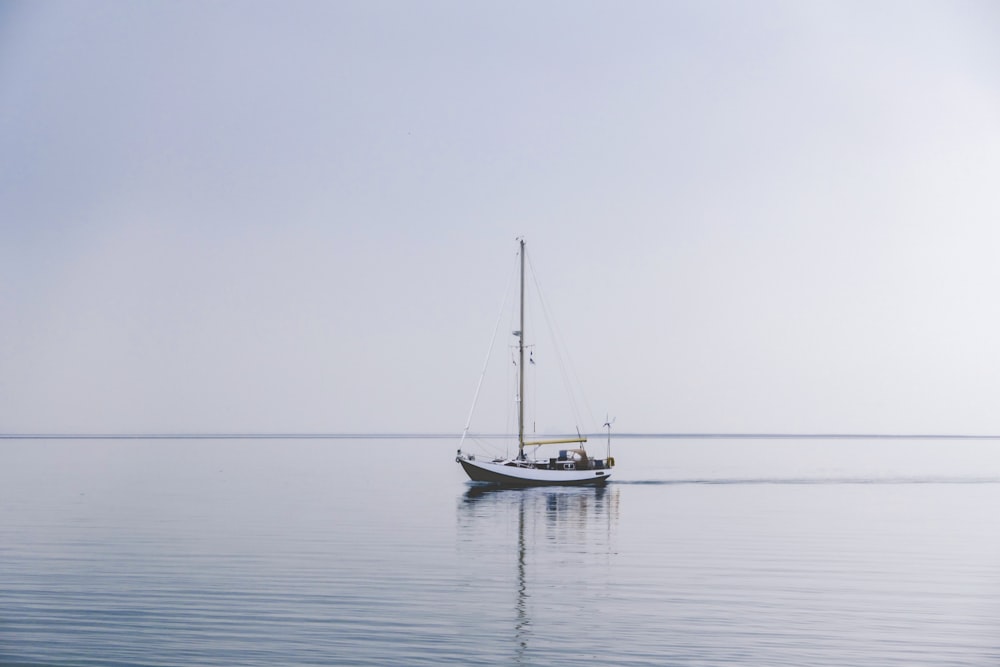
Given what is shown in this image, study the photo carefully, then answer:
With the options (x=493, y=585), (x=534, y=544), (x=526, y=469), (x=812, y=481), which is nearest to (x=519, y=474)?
(x=526, y=469)

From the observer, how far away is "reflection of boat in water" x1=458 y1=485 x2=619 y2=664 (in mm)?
33688

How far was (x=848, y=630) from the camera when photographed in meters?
28.4

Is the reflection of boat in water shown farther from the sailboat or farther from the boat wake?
the boat wake

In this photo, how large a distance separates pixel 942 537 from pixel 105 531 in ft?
157

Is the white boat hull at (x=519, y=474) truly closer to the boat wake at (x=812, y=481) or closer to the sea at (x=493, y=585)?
the boat wake at (x=812, y=481)

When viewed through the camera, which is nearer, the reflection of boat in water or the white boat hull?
the reflection of boat in water

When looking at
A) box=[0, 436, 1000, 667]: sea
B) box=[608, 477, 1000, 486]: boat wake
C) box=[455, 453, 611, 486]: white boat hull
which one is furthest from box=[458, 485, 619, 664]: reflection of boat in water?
box=[608, 477, 1000, 486]: boat wake

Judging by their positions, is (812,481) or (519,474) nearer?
(519,474)

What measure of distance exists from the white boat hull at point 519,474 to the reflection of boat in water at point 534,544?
454 cm

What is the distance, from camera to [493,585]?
3653 cm

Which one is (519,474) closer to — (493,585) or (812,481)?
(812,481)

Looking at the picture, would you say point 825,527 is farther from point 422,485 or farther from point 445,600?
point 422,485

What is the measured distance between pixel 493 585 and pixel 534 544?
14.0m

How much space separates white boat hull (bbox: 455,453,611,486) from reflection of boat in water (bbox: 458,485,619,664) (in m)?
4.54
